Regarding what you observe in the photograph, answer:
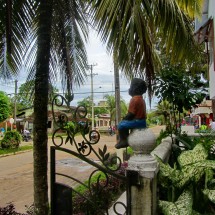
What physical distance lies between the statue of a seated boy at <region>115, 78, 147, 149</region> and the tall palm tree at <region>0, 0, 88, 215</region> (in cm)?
104

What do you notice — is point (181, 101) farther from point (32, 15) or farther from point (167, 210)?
point (167, 210)

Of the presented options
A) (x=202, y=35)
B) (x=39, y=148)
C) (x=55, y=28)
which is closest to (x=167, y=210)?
(x=39, y=148)

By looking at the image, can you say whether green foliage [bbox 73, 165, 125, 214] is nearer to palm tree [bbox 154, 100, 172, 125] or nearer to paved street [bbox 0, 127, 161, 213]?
paved street [bbox 0, 127, 161, 213]

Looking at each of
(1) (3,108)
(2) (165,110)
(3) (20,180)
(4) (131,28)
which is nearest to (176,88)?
(2) (165,110)

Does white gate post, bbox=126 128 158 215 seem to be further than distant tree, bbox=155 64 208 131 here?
No

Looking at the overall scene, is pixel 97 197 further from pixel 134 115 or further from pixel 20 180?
pixel 20 180

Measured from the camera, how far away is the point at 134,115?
208 centimetres

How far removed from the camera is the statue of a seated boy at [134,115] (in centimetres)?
208

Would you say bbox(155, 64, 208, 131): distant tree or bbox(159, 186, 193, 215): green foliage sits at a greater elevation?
bbox(155, 64, 208, 131): distant tree

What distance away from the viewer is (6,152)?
19.2 meters

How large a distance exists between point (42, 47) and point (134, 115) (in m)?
1.75

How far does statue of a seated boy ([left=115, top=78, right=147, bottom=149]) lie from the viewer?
6.83ft

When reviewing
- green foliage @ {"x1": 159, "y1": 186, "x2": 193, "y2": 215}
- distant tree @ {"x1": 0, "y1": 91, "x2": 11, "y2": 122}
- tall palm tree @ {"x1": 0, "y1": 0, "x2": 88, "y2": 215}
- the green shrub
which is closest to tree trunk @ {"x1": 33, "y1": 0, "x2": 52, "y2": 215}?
tall palm tree @ {"x1": 0, "y1": 0, "x2": 88, "y2": 215}

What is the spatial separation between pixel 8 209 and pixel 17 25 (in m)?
2.37
